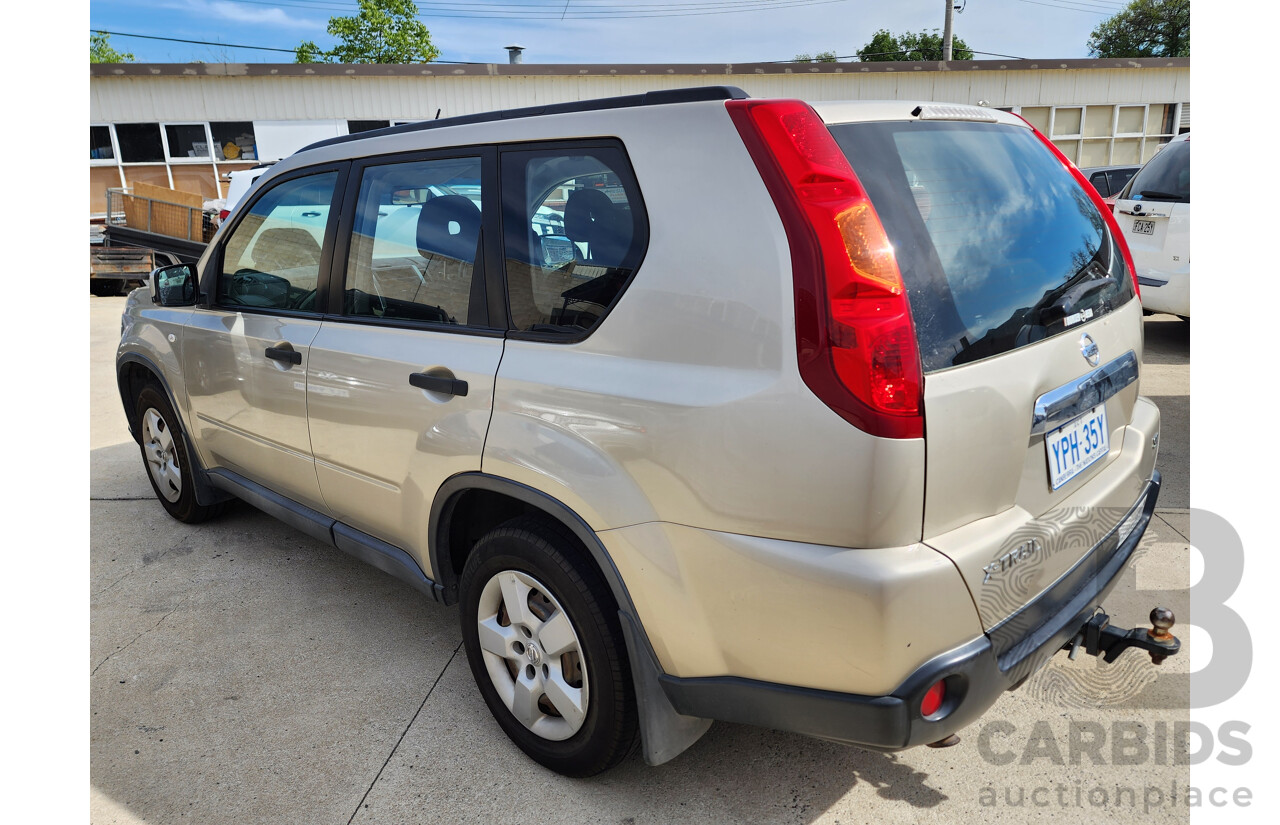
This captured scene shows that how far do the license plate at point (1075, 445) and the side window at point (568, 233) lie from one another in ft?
3.55

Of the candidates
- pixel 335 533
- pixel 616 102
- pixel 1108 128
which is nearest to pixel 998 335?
pixel 616 102

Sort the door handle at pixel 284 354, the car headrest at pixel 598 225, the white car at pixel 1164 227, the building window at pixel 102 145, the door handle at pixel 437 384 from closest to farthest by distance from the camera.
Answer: the car headrest at pixel 598 225 → the door handle at pixel 437 384 → the door handle at pixel 284 354 → the white car at pixel 1164 227 → the building window at pixel 102 145

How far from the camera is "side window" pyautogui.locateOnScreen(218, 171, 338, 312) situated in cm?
305

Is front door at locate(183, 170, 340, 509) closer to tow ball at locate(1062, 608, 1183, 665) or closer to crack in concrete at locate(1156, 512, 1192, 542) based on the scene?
tow ball at locate(1062, 608, 1183, 665)

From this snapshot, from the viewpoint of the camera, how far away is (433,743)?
257 cm

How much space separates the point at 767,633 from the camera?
178 cm

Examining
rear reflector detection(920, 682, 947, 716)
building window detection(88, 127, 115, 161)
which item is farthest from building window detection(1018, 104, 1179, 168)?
rear reflector detection(920, 682, 947, 716)

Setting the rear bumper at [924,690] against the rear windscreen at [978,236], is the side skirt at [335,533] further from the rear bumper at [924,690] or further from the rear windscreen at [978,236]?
the rear windscreen at [978,236]

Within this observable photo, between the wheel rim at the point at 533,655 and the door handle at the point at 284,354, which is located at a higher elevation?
the door handle at the point at 284,354

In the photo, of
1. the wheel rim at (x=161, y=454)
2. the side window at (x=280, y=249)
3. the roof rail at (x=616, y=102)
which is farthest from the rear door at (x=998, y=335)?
the wheel rim at (x=161, y=454)

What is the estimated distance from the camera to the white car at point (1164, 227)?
21.0ft

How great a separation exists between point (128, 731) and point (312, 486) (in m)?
0.98

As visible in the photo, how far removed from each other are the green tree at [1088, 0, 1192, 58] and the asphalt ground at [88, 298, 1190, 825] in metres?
65.7

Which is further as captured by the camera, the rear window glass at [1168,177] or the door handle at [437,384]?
the rear window glass at [1168,177]
